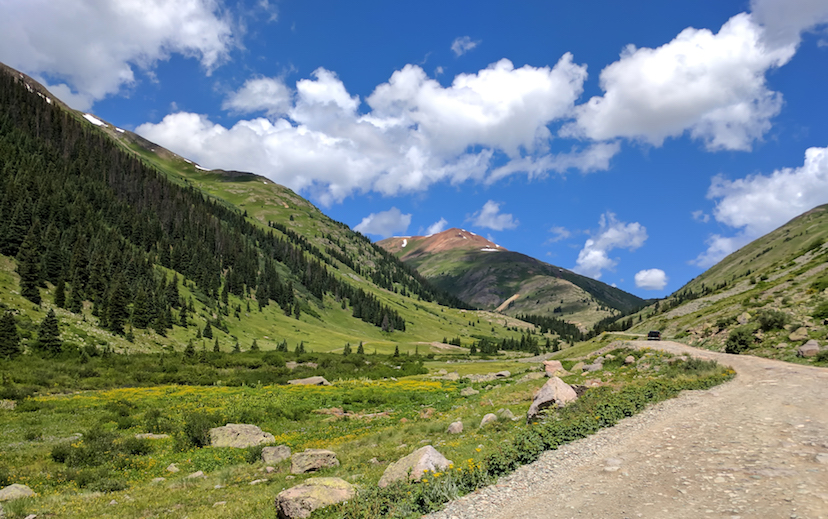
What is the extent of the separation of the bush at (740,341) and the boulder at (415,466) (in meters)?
39.0

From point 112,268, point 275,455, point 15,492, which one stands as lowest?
point 275,455

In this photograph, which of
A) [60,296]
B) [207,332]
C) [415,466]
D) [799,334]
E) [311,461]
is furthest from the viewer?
[207,332]

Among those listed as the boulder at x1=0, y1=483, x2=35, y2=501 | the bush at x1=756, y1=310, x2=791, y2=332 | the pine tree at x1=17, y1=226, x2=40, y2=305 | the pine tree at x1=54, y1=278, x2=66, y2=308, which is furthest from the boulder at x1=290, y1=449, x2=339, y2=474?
the pine tree at x1=54, y1=278, x2=66, y2=308

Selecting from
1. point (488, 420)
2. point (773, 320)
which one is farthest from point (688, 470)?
point (773, 320)

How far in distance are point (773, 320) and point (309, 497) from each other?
46.4 metres

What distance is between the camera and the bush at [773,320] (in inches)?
1426

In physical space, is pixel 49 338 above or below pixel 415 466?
above

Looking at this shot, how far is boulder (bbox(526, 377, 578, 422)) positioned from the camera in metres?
20.7

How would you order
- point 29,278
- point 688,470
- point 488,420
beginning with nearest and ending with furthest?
point 688,470 < point 488,420 < point 29,278

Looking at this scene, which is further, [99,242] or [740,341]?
[99,242]

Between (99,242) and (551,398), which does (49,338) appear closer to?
(551,398)

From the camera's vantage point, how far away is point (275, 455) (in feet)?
66.2

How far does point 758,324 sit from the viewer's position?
128 feet

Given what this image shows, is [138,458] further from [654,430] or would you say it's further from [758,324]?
[758,324]
